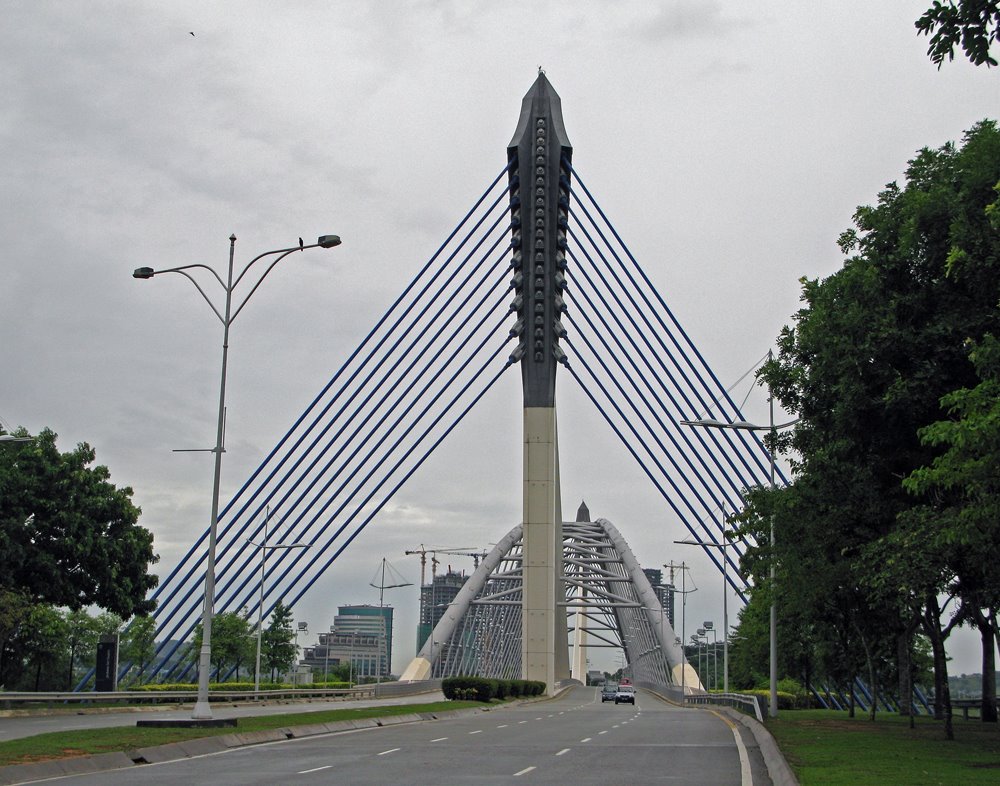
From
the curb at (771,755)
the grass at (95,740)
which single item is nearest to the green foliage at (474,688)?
the curb at (771,755)

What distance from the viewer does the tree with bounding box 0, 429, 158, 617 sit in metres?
46.4

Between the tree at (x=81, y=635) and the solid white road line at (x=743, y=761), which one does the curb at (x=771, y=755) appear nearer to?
the solid white road line at (x=743, y=761)

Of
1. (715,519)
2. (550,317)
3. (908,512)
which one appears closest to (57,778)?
(908,512)

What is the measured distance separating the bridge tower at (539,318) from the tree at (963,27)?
5674cm

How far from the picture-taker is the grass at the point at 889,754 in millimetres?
17516

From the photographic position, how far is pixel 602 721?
40.7 metres

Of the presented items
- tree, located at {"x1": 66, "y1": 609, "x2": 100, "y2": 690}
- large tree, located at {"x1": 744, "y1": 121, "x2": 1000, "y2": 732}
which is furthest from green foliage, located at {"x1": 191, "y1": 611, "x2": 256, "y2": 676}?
large tree, located at {"x1": 744, "y1": 121, "x2": 1000, "y2": 732}

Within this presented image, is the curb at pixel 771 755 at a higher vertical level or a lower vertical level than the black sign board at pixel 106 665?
lower

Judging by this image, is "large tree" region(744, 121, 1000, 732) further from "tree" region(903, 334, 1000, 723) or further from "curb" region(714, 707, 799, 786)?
"curb" region(714, 707, 799, 786)

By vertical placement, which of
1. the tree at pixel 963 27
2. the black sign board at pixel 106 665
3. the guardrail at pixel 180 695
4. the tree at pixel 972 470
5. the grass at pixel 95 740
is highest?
the tree at pixel 963 27

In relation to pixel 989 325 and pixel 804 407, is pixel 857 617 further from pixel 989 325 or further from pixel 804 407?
pixel 989 325

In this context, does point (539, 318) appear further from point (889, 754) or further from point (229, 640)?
point (889, 754)

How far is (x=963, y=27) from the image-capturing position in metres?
11.0

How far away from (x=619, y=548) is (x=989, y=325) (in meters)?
89.3
